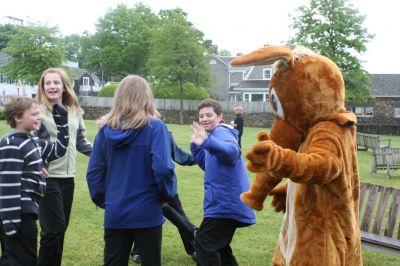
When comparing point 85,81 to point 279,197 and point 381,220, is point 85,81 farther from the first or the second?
point 279,197

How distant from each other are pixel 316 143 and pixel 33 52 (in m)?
38.5

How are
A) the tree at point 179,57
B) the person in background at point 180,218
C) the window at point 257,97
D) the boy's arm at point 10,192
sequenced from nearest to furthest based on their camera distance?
the boy's arm at point 10,192, the person in background at point 180,218, the tree at point 179,57, the window at point 257,97

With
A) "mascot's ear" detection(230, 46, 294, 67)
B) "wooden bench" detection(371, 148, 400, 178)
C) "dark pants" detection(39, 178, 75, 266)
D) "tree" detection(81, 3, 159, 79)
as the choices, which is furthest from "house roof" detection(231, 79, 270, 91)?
"mascot's ear" detection(230, 46, 294, 67)

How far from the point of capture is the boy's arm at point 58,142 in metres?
4.46

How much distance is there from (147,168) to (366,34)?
2852cm

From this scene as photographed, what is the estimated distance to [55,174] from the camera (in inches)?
190

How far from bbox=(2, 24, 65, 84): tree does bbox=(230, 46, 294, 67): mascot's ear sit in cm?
3791

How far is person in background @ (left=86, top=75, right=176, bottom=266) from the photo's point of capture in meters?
3.57

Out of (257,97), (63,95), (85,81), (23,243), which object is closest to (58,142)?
(63,95)

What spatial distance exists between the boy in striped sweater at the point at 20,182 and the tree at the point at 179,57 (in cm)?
3810

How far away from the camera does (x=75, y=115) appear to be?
5219 mm

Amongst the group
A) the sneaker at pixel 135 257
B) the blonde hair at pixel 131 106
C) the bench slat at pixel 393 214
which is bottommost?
Result: the sneaker at pixel 135 257

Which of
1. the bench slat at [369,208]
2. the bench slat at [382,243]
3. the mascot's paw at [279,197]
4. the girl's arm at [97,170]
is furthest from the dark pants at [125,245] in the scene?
the bench slat at [369,208]

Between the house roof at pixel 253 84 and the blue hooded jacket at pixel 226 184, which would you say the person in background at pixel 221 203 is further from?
the house roof at pixel 253 84
